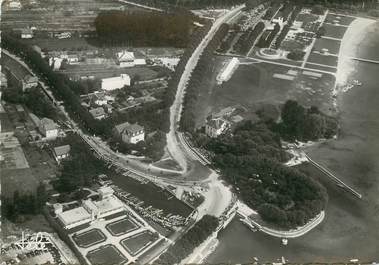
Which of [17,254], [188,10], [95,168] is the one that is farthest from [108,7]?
[17,254]

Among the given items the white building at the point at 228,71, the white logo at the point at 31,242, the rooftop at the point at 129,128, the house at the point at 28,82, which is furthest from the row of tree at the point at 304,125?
the white logo at the point at 31,242

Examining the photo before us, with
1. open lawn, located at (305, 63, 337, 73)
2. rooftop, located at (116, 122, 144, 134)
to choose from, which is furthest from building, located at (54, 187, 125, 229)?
open lawn, located at (305, 63, 337, 73)

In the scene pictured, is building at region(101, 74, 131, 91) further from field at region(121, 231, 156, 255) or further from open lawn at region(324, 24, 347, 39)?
open lawn at region(324, 24, 347, 39)

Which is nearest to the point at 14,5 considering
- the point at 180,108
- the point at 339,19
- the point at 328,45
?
the point at 180,108

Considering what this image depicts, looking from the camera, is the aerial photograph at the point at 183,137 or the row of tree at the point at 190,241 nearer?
the row of tree at the point at 190,241

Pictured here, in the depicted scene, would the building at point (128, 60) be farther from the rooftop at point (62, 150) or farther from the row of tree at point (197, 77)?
the rooftop at point (62, 150)

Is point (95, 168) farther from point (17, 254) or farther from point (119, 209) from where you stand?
point (17, 254)

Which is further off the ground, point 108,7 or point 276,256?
point 108,7
